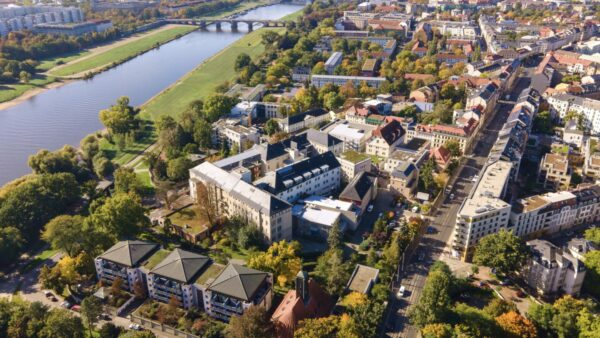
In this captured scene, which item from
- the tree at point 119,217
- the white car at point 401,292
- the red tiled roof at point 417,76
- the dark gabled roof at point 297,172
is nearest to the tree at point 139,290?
the tree at point 119,217

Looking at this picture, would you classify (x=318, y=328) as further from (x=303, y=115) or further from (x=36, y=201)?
(x=303, y=115)

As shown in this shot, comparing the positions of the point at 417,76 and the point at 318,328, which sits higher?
the point at 417,76

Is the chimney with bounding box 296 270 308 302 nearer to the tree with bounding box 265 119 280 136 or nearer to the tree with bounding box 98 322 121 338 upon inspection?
the tree with bounding box 98 322 121 338

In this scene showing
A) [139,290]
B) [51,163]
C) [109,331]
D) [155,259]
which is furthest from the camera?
[51,163]

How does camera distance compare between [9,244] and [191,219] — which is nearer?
[9,244]

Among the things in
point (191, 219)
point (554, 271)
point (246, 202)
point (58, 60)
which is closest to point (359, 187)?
point (246, 202)
